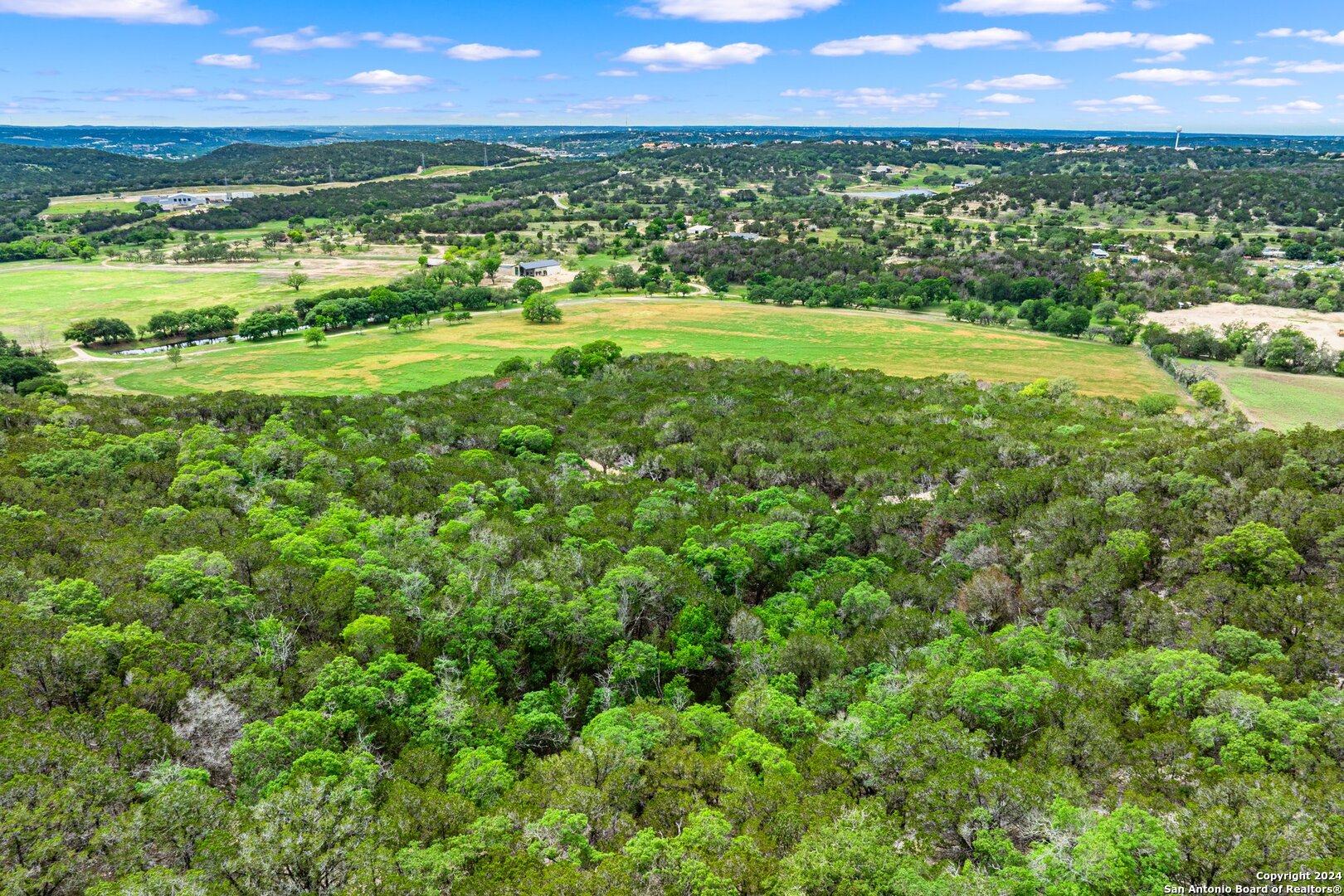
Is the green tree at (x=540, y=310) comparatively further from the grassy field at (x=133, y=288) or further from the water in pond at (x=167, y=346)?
the water in pond at (x=167, y=346)

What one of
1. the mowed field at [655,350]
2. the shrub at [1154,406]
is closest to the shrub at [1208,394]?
the mowed field at [655,350]

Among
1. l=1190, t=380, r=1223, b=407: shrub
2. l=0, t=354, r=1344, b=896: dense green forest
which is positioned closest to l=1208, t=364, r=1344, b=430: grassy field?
l=1190, t=380, r=1223, b=407: shrub

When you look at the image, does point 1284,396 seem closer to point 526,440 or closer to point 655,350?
point 655,350

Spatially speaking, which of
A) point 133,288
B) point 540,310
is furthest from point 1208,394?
point 133,288

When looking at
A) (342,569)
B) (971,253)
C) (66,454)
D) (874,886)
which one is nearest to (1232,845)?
(874,886)

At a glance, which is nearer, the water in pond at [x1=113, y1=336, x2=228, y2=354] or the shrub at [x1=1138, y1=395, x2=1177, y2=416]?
the shrub at [x1=1138, y1=395, x2=1177, y2=416]

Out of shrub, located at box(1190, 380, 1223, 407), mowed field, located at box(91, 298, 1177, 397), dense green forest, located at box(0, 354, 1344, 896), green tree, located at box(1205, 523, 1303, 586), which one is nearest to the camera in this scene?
dense green forest, located at box(0, 354, 1344, 896)

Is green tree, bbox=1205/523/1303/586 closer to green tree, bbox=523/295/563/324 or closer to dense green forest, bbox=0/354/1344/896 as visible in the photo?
dense green forest, bbox=0/354/1344/896

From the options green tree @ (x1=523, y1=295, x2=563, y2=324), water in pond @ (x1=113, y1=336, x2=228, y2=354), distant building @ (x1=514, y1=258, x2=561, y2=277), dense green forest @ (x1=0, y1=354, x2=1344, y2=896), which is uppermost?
distant building @ (x1=514, y1=258, x2=561, y2=277)
